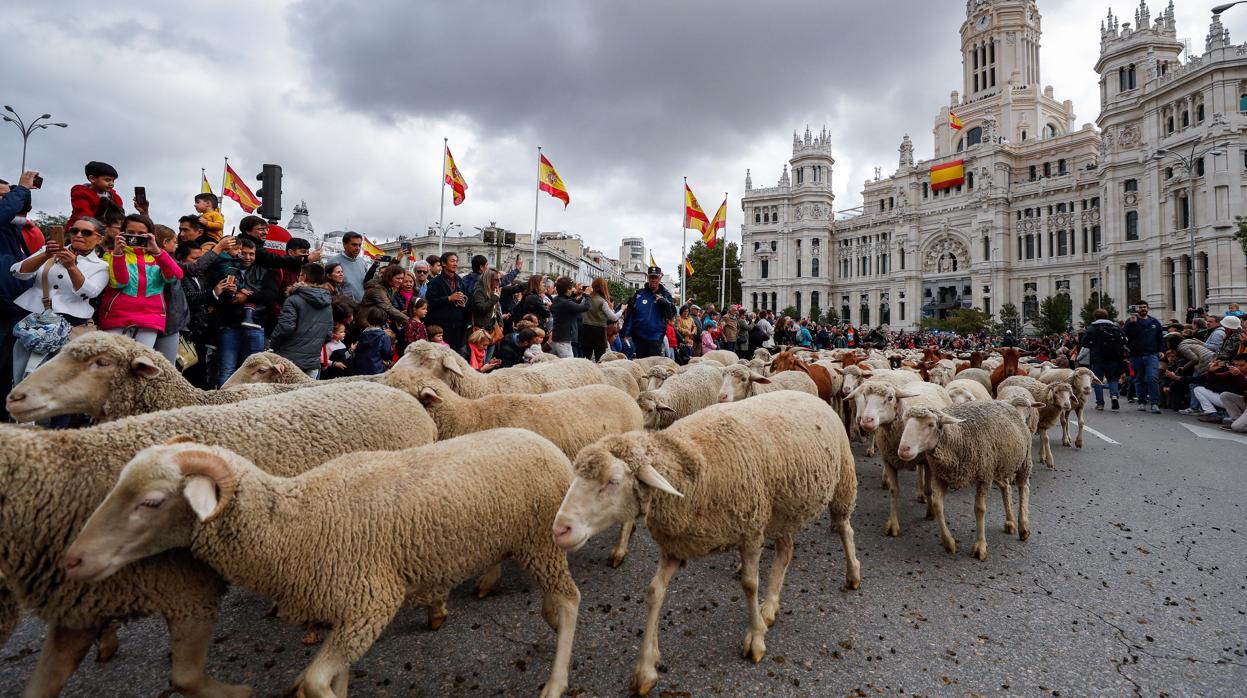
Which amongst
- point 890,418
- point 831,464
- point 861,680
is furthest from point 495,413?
point 890,418

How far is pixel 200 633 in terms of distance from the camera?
2227 millimetres

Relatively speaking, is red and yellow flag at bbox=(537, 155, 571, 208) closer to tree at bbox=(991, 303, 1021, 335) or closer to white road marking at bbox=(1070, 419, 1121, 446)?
white road marking at bbox=(1070, 419, 1121, 446)

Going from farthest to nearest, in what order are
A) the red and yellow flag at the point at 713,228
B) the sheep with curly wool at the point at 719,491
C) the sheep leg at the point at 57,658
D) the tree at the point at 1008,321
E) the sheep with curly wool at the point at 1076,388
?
the tree at the point at 1008,321 → the red and yellow flag at the point at 713,228 → the sheep with curly wool at the point at 1076,388 → the sheep with curly wool at the point at 719,491 → the sheep leg at the point at 57,658

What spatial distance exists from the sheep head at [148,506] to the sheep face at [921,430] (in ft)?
14.6

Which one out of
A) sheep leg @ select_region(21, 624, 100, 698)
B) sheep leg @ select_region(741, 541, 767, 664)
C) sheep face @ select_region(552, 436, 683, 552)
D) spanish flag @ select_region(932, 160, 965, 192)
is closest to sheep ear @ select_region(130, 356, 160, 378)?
sheep leg @ select_region(21, 624, 100, 698)

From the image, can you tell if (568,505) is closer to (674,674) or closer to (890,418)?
(674,674)

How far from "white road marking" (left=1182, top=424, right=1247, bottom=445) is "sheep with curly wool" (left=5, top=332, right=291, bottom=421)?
13.6 m

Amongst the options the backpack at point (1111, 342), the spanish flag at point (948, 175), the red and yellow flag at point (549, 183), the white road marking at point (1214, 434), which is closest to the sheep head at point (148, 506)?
the white road marking at point (1214, 434)

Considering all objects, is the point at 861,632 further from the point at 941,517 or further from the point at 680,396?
the point at 680,396

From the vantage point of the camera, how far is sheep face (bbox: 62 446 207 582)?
1.88 meters

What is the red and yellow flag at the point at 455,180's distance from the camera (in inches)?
766

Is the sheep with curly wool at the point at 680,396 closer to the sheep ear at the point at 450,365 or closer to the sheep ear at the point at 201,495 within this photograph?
the sheep ear at the point at 450,365

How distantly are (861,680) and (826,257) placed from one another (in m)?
85.4

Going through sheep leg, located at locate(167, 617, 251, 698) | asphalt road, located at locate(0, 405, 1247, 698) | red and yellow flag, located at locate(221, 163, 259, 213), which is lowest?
asphalt road, located at locate(0, 405, 1247, 698)
